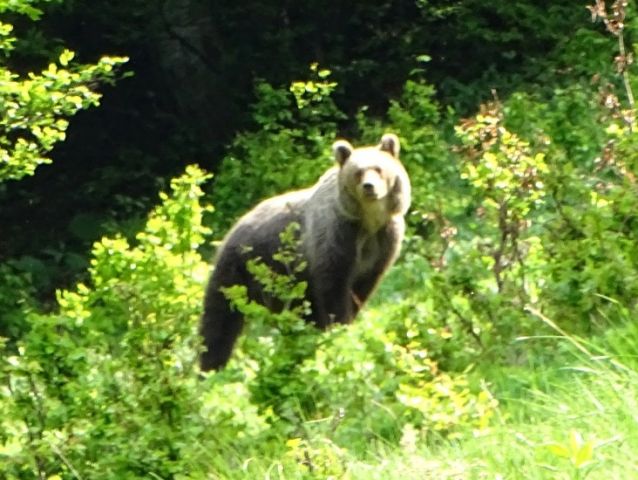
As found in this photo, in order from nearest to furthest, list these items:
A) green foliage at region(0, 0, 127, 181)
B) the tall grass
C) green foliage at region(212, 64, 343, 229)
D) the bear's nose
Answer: the tall grass, green foliage at region(0, 0, 127, 181), the bear's nose, green foliage at region(212, 64, 343, 229)

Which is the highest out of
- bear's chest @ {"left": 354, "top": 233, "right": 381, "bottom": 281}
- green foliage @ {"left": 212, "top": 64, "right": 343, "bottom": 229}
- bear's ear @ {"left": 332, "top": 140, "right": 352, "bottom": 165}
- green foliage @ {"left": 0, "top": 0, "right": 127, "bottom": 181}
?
green foliage @ {"left": 0, "top": 0, "right": 127, "bottom": 181}


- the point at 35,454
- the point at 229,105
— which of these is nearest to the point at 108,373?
the point at 35,454

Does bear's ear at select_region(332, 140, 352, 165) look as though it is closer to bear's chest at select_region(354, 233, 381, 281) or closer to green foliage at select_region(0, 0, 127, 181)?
bear's chest at select_region(354, 233, 381, 281)

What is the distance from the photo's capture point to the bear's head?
9484mm

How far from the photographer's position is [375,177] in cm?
953

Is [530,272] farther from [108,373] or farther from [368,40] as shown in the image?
[368,40]

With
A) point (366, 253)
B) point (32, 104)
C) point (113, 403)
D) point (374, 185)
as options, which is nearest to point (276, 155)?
point (366, 253)

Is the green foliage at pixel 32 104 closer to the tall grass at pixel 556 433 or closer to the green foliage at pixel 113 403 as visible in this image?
the green foliage at pixel 113 403

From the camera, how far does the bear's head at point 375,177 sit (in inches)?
373

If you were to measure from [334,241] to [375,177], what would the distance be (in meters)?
0.43

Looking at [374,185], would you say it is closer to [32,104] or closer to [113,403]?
[32,104]

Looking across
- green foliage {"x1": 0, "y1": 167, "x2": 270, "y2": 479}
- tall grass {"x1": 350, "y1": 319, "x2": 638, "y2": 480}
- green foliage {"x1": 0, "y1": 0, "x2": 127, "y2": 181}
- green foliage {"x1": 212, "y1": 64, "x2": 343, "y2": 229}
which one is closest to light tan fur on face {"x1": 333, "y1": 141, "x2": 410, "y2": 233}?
green foliage {"x1": 0, "y1": 0, "x2": 127, "y2": 181}

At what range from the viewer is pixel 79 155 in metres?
16.9

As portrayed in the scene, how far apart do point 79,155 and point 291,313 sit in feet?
34.1
